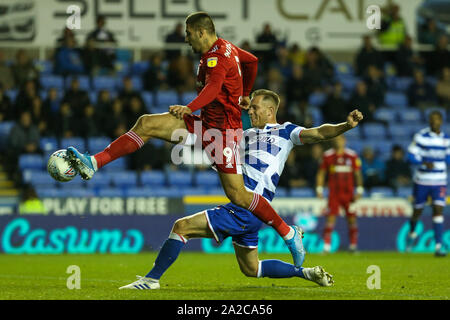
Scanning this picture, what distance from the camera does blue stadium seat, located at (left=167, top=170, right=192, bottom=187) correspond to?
1639 centimetres

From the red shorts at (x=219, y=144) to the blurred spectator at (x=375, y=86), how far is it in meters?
12.4

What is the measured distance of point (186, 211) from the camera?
49.8 feet

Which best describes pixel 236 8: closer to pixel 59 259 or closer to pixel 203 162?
pixel 203 162

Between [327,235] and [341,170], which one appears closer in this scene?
[327,235]

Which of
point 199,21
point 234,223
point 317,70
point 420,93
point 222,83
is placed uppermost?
point 199,21

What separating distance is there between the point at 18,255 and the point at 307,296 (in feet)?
26.9

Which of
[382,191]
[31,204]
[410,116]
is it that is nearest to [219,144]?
[31,204]

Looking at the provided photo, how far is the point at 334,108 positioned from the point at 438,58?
4.22m

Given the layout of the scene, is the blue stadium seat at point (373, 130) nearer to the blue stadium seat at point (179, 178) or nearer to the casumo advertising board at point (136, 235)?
the casumo advertising board at point (136, 235)

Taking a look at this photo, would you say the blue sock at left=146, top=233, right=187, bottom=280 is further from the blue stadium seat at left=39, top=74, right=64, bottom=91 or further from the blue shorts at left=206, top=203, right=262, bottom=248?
the blue stadium seat at left=39, top=74, right=64, bottom=91

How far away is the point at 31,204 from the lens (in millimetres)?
14648

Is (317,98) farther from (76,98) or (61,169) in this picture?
(61,169)

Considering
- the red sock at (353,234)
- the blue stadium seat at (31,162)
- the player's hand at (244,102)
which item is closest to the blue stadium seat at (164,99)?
the blue stadium seat at (31,162)

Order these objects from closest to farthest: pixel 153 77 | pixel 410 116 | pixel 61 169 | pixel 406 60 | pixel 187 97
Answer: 1. pixel 61 169
2. pixel 187 97
3. pixel 153 77
4. pixel 410 116
5. pixel 406 60
